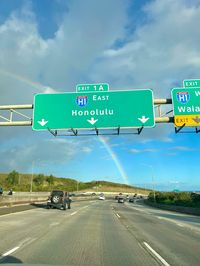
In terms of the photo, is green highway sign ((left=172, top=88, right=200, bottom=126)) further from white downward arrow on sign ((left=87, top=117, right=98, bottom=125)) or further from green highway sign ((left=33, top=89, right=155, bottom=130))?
white downward arrow on sign ((left=87, top=117, right=98, bottom=125))

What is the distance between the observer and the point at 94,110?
21.3 metres

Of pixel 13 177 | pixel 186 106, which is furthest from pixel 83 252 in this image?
pixel 13 177

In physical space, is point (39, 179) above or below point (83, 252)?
above

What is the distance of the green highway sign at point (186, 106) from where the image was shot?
803 inches

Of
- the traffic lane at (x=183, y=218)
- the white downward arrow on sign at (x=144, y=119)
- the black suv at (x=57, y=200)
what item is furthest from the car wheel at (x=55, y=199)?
the white downward arrow on sign at (x=144, y=119)

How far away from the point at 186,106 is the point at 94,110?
205 inches

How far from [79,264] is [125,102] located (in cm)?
1370

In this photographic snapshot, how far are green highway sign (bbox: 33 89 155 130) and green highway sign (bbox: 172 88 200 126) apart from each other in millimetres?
1357

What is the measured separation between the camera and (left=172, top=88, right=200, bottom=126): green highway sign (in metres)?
20.4

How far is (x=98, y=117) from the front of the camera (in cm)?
2103

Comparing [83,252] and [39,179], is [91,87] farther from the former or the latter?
[39,179]

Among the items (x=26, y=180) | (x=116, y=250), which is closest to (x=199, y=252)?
(x=116, y=250)

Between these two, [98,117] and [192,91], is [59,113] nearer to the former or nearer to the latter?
[98,117]

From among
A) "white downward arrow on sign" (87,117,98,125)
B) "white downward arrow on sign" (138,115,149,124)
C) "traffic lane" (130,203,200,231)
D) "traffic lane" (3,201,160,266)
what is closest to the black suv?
"traffic lane" (130,203,200,231)
